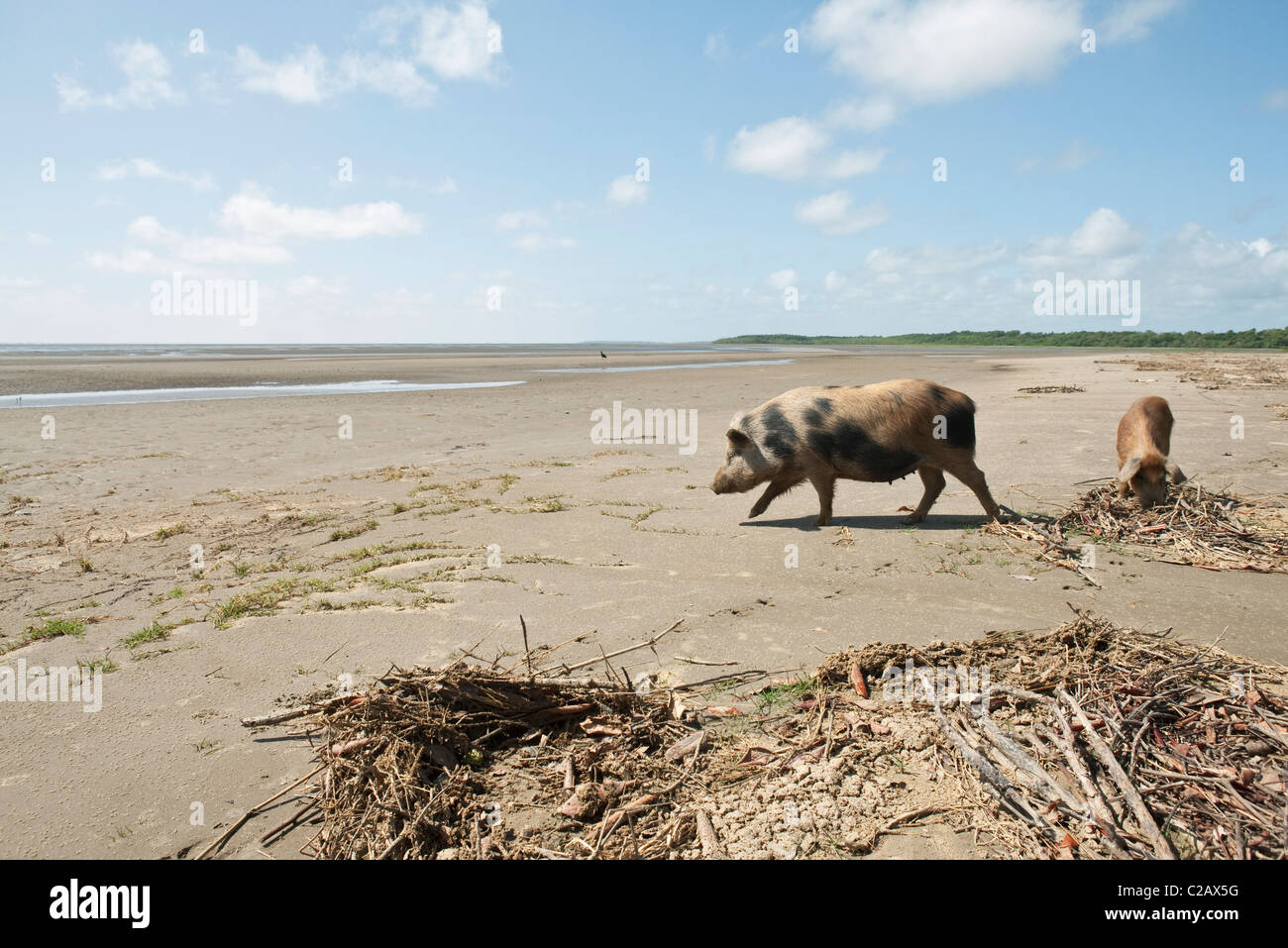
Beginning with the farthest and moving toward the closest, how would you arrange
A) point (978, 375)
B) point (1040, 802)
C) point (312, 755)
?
point (978, 375) → point (312, 755) → point (1040, 802)

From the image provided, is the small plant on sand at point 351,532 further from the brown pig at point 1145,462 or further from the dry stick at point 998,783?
the brown pig at point 1145,462

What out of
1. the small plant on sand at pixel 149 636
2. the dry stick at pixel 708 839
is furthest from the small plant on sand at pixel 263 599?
the dry stick at pixel 708 839

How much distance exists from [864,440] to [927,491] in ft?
3.89

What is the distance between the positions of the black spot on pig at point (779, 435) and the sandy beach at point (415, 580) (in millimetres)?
934

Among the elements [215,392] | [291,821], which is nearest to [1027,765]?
[291,821]

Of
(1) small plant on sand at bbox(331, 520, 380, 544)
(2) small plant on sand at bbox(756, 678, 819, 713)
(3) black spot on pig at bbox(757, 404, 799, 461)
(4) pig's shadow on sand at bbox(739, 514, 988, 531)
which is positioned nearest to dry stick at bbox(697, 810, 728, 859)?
(2) small plant on sand at bbox(756, 678, 819, 713)

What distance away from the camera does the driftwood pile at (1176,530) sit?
7332 millimetres

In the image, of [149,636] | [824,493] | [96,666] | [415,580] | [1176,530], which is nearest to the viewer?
[96,666]

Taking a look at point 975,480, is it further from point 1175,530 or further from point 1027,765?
point 1027,765

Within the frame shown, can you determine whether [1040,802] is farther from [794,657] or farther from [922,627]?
[922,627]

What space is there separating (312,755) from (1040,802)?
12.3ft

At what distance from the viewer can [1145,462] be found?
9.02 metres
